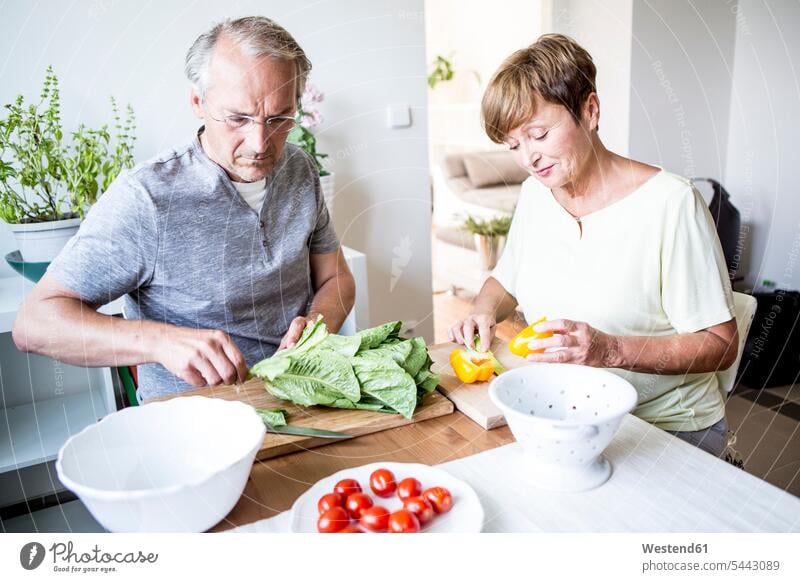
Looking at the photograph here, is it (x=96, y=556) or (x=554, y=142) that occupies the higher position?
(x=554, y=142)

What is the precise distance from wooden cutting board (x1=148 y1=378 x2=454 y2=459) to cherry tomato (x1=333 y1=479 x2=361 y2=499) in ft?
0.49

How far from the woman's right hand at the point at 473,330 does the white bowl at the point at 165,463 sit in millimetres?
492

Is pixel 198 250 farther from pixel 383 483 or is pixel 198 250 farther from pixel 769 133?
pixel 769 133

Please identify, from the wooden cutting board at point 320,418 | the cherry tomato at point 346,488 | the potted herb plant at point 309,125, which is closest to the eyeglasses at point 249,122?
the wooden cutting board at point 320,418

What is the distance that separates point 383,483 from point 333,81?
1686mm

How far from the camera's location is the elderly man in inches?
44.5

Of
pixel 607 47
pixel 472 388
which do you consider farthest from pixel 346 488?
pixel 607 47

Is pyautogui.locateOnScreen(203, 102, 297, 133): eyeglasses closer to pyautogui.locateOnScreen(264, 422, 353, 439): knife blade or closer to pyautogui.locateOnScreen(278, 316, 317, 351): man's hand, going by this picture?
pyautogui.locateOnScreen(278, 316, 317, 351): man's hand

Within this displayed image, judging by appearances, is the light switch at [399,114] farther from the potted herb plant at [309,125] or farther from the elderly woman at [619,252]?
the elderly woman at [619,252]

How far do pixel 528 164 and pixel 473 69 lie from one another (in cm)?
519

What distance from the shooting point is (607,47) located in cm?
224

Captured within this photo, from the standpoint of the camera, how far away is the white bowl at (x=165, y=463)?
684 millimetres

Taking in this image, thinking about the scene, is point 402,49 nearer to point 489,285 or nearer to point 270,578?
point 489,285

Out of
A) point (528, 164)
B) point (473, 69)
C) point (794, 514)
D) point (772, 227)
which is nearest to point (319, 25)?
point (528, 164)
